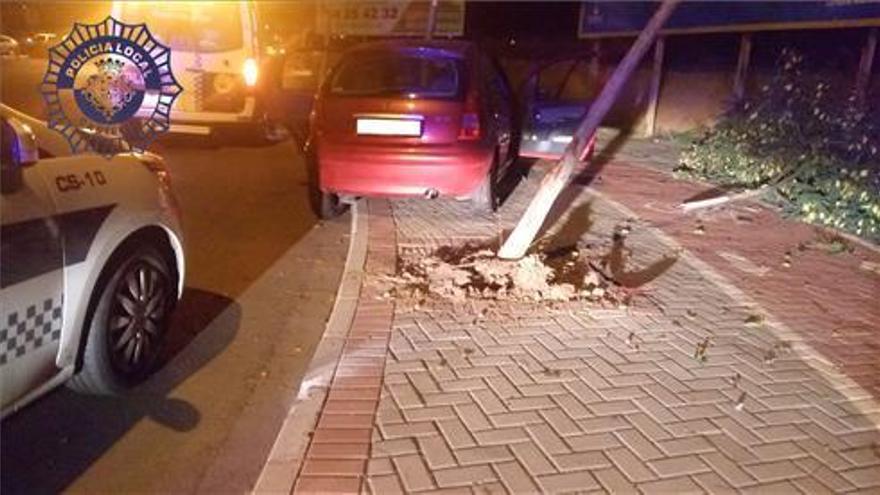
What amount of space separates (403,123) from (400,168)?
0.39m

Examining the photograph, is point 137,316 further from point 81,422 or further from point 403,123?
point 403,123

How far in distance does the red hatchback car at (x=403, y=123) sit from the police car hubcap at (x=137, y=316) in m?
2.88

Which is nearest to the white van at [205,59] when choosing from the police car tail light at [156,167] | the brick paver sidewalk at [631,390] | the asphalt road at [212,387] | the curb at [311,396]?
the asphalt road at [212,387]

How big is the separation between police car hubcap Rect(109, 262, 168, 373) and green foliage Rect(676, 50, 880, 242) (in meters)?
6.18

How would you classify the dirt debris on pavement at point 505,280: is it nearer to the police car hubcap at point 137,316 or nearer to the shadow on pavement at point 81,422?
the shadow on pavement at point 81,422

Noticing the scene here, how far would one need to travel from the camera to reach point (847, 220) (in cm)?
724

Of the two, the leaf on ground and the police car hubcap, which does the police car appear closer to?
the police car hubcap

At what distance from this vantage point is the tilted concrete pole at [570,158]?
576cm

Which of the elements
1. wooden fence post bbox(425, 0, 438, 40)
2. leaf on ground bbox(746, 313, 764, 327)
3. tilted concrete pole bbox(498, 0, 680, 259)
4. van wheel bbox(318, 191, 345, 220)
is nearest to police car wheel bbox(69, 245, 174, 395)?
tilted concrete pole bbox(498, 0, 680, 259)

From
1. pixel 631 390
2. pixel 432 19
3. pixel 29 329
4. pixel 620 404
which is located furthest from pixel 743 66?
pixel 29 329

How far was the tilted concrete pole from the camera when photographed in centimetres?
576

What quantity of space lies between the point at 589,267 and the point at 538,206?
0.61m

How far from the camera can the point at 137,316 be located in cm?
390

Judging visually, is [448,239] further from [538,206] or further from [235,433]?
[235,433]
